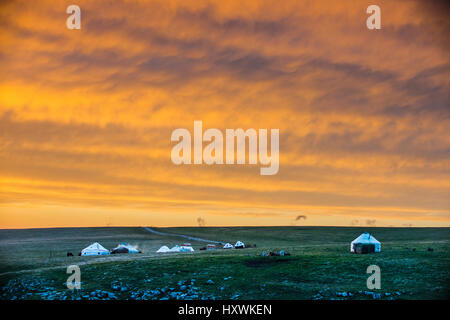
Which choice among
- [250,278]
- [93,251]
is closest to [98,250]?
[93,251]

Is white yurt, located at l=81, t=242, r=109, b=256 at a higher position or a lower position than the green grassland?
lower

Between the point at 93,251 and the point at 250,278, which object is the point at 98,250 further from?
the point at 250,278

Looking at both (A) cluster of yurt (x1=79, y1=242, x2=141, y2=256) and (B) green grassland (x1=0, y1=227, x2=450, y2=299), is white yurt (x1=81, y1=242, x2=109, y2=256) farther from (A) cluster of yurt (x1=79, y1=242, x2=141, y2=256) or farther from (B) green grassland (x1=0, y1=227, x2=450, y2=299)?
(B) green grassland (x1=0, y1=227, x2=450, y2=299)

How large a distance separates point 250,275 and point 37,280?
2338 centimetres

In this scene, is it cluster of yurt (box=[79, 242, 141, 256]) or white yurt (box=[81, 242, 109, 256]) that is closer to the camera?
white yurt (box=[81, 242, 109, 256])

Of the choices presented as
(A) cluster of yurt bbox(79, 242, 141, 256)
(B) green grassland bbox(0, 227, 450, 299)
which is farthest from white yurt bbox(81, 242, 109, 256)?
(B) green grassland bbox(0, 227, 450, 299)

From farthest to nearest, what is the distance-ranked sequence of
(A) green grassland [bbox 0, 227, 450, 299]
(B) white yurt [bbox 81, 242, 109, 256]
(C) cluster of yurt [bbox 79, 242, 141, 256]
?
(C) cluster of yurt [bbox 79, 242, 141, 256]
(B) white yurt [bbox 81, 242, 109, 256]
(A) green grassland [bbox 0, 227, 450, 299]

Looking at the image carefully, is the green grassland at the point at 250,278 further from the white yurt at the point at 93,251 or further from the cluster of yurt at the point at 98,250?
the cluster of yurt at the point at 98,250

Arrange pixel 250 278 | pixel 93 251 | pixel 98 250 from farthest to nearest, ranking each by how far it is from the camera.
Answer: pixel 98 250
pixel 93 251
pixel 250 278

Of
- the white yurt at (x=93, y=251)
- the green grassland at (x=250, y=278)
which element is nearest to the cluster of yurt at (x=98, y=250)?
the white yurt at (x=93, y=251)

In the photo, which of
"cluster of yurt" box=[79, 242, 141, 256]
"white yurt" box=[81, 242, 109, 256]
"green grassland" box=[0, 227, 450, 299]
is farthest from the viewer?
"cluster of yurt" box=[79, 242, 141, 256]
